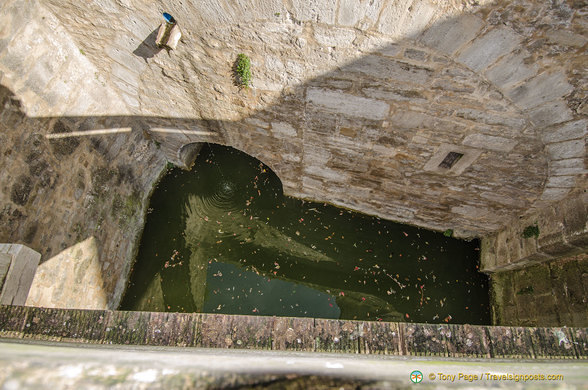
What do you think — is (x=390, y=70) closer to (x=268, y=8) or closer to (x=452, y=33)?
(x=452, y=33)

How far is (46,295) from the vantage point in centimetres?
369

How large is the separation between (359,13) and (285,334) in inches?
95.8

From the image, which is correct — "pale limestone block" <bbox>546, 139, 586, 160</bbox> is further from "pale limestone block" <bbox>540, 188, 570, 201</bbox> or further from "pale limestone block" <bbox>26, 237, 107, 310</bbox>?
"pale limestone block" <bbox>26, 237, 107, 310</bbox>

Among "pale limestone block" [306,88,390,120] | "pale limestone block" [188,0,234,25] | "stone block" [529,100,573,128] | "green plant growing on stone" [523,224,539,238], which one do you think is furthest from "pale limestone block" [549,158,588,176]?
"pale limestone block" [188,0,234,25]

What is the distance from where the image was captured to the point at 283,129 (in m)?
4.04

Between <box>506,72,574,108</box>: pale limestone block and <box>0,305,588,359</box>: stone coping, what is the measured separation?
1.84 m

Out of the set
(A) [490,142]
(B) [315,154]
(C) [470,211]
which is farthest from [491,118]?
(B) [315,154]

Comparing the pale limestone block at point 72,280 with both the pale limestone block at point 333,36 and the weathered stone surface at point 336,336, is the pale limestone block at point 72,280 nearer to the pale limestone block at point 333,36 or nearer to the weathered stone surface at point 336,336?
the weathered stone surface at point 336,336

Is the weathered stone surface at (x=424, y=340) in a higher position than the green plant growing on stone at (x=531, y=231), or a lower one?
lower

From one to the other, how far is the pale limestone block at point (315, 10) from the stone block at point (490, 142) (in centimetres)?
190

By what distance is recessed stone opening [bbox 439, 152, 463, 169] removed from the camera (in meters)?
3.54

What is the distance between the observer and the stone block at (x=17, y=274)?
2.36 metres

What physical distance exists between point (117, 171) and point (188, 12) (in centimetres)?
297

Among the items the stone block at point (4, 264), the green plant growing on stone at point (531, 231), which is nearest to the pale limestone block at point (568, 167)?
the green plant growing on stone at point (531, 231)
